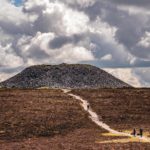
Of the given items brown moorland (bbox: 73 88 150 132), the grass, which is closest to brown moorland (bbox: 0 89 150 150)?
the grass

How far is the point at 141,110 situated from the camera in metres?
123

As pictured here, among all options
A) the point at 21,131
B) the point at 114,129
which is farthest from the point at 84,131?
the point at 21,131

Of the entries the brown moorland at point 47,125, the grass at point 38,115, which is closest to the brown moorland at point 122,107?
the brown moorland at point 47,125

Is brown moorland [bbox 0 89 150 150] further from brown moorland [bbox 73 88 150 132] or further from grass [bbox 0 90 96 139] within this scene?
brown moorland [bbox 73 88 150 132]

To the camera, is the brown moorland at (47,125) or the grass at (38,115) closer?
the brown moorland at (47,125)

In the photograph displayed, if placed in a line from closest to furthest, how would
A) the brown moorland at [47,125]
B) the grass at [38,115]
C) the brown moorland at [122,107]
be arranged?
1. the brown moorland at [47,125]
2. the grass at [38,115]
3. the brown moorland at [122,107]

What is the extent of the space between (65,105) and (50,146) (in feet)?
196

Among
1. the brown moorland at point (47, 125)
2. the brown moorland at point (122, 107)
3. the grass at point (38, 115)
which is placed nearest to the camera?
the brown moorland at point (47, 125)

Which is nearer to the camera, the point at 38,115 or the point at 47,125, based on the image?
the point at 47,125

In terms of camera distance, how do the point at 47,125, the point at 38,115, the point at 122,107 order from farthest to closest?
the point at 122,107, the point at 38,115, the point at 47,125

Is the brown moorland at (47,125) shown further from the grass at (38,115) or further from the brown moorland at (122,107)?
the brown moorland at (122,107)

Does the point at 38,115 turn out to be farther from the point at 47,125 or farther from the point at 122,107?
the point at 122,107

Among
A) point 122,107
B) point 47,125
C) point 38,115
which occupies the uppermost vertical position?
point 122,107

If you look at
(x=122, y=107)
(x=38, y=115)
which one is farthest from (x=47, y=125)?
(x=122, y=107)
